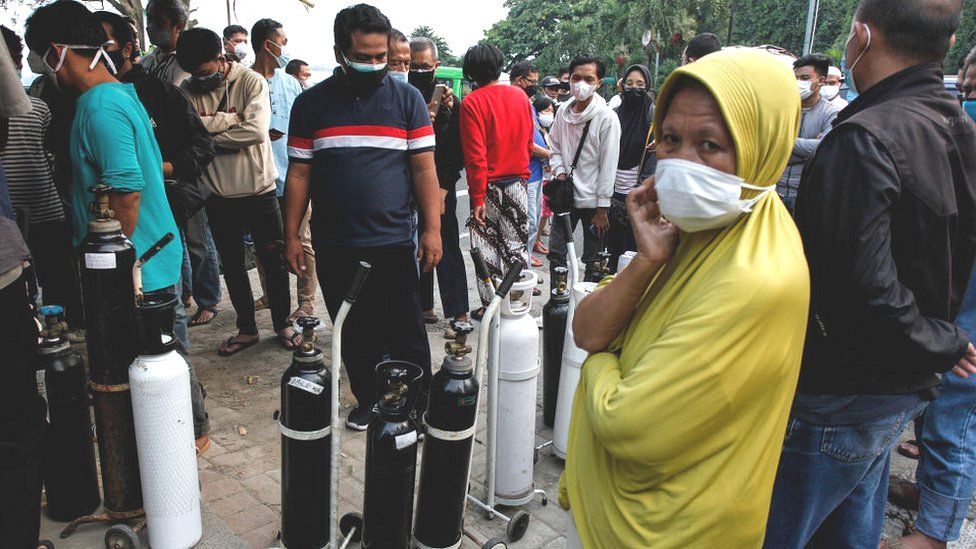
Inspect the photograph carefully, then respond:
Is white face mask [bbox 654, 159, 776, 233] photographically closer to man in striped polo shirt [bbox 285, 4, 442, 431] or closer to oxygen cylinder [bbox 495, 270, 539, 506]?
oxygen cylinder [bbox 495, 270, 539, 506]

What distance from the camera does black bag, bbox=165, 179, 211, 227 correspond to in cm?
395

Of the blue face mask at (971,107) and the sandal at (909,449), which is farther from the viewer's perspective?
the sandal at (909,449)

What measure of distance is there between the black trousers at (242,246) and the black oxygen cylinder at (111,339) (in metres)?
2.11

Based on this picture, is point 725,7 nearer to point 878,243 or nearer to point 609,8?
point 609,8

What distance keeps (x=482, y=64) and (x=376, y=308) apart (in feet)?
7.63

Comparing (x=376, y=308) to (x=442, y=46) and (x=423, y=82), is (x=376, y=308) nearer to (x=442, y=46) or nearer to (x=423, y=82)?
(x=423, y=82)

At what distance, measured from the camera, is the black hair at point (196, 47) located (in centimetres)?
442

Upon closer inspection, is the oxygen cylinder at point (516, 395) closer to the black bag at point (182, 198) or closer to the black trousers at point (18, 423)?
the black trousers at point (18, 423)

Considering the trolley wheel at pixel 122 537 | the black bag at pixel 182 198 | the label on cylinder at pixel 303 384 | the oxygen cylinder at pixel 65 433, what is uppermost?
the black bag at pixel 182 198

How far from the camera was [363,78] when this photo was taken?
342cm

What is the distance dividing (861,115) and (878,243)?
37cm

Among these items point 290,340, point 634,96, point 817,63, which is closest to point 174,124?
point 290,340

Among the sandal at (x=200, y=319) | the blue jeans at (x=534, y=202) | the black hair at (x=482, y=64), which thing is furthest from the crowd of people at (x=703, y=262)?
the blue jeans at (x=534, y=202)

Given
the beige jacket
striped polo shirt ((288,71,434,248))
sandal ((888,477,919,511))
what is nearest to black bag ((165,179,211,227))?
the beige jacket
